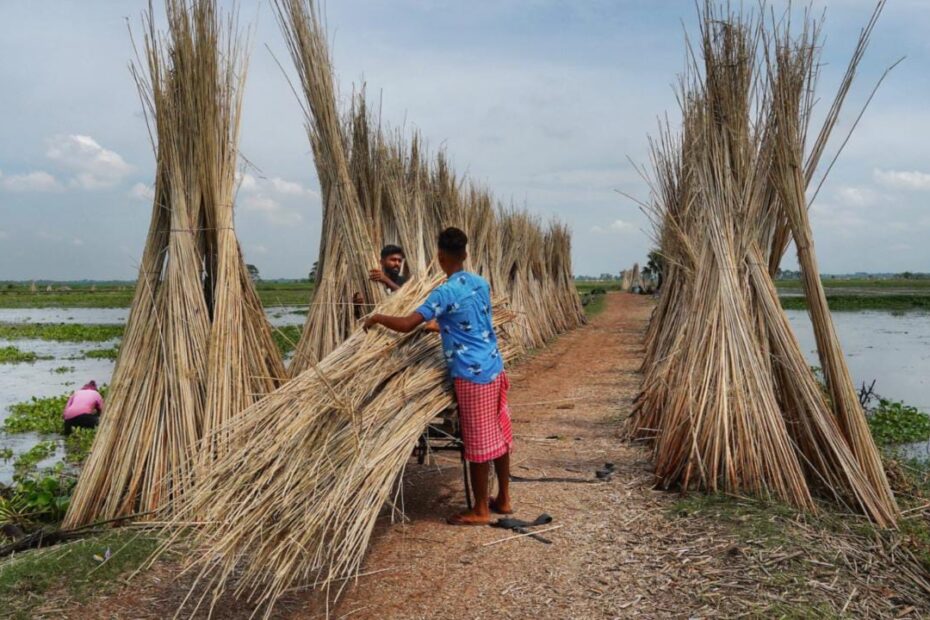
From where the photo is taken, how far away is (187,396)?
12.3 feet

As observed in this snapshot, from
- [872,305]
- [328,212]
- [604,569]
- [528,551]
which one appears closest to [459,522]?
[528,551]

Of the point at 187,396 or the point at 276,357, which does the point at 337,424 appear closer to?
the point at 187,396

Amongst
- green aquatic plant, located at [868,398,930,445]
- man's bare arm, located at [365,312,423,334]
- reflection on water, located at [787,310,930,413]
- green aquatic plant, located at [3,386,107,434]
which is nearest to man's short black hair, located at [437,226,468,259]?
man's bare arm, located at [365,312,423,334]

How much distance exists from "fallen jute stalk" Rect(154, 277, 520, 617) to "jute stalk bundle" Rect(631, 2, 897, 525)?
58.6 inches

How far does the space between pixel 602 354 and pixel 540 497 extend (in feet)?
26.4

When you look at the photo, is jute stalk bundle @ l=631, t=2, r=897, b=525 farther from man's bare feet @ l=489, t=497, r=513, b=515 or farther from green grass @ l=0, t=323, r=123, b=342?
green grass @ l=0, t=323, r=123, b=342

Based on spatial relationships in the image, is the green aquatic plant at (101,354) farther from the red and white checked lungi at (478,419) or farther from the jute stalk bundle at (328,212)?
the red and white checked lungi at (478,419)

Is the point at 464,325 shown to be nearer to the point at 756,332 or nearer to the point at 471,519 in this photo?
the point at 471,519

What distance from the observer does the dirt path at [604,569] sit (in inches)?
105

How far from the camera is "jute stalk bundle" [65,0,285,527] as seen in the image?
3680 millimetres

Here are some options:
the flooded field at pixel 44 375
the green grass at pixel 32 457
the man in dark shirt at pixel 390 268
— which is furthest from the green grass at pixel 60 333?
the man in dark shirt at pixel 390 268

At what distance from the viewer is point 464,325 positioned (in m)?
3.36

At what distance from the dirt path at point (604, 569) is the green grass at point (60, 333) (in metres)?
15.8

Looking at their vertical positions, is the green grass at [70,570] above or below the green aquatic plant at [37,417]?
above
